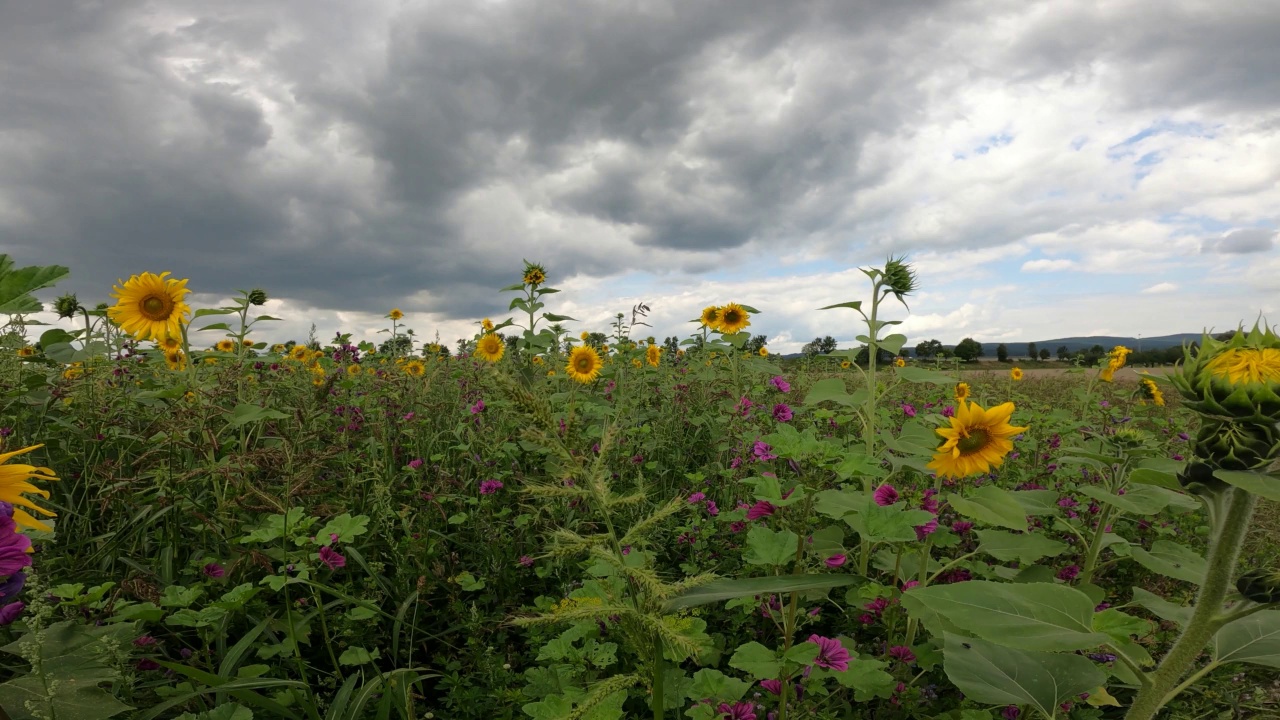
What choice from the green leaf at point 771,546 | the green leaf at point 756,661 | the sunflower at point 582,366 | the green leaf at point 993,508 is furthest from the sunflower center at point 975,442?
the sunflower at point 582,366

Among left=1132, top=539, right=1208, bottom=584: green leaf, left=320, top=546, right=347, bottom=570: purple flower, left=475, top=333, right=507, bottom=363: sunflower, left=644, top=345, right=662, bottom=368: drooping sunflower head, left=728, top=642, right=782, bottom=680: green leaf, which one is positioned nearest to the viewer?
left=728, top=642, right=782, bottom=680: green leaf

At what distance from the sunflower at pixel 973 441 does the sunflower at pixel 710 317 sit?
3.78 metres

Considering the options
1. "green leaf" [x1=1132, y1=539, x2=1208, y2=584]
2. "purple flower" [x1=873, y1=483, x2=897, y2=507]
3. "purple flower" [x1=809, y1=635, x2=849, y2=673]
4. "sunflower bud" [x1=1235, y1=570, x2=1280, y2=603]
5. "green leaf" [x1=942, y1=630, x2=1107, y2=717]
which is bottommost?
"purple flower" [x1=809, y1=635, x2=849, y2=673]

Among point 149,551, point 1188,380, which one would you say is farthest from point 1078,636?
point 149,551

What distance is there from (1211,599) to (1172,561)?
784 mm

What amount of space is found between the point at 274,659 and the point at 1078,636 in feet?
8.69

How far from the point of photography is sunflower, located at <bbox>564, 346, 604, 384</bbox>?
5.11 meters

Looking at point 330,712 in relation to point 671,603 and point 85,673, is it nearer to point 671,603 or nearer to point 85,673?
point 85,673

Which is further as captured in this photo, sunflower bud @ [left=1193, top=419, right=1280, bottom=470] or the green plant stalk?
the green plant stalk

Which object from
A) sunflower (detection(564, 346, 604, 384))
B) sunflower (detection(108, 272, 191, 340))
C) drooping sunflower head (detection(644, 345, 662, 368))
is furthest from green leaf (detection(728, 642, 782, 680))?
drooping sunflower head (detection(644, 345, 662, 368))

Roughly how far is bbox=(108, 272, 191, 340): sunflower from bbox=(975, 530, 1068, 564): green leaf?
3.90 metres

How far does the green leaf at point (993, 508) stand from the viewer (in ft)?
5.68

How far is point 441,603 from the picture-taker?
2779 mm

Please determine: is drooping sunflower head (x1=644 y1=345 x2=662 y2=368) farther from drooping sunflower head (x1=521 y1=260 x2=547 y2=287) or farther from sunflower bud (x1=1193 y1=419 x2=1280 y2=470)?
sunflower bud (x1=1193 y1=419 x2=1280 y2=470)
